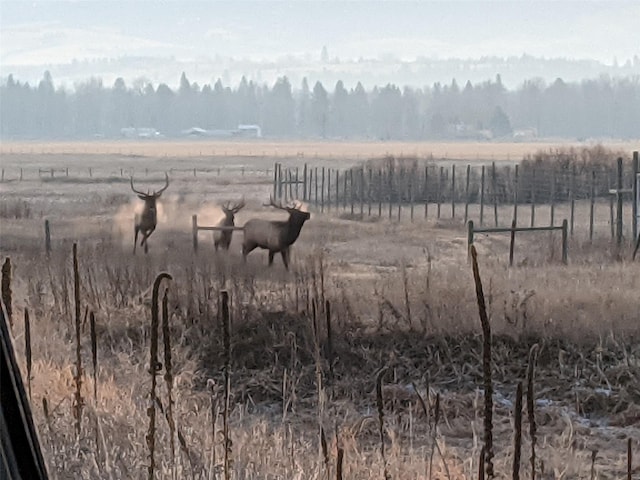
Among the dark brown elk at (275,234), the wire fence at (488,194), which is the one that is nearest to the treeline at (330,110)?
the wire fence at (488,194)

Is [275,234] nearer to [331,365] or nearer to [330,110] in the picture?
[331,365]

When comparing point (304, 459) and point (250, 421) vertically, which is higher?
point (304, 459)

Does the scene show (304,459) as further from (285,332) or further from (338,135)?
(338,135)

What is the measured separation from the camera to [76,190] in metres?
48.0

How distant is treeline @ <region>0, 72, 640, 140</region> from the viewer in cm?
13275

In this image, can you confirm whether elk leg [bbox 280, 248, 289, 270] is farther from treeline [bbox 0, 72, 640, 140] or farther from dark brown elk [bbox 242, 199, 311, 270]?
treeline [bbox 0, 72, 640, 140]

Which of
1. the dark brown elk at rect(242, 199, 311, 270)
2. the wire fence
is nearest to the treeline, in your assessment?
the wire fence

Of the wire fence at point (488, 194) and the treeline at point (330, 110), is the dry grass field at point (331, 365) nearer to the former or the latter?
the wire fence at point (488, 194)

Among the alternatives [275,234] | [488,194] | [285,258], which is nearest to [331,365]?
[285,258]

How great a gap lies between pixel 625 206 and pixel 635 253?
1557 cm

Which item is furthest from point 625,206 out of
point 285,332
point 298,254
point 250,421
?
point 250,421

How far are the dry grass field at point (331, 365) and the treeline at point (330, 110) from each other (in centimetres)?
11240

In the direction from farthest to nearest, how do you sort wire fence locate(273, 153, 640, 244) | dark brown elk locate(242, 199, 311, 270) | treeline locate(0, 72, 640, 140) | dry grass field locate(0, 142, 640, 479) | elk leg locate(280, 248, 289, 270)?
treeline locate(0, 72, 640, 140) < wire fence locate(273, 153, 640, 244) < dark brown elk locate(242, 199, 311, 270) < elk leg locate(280, 248, 289, 270) < dry grass field locate(0, 142, 640, 479)

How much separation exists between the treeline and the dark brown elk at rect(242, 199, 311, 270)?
10786 centimetres
